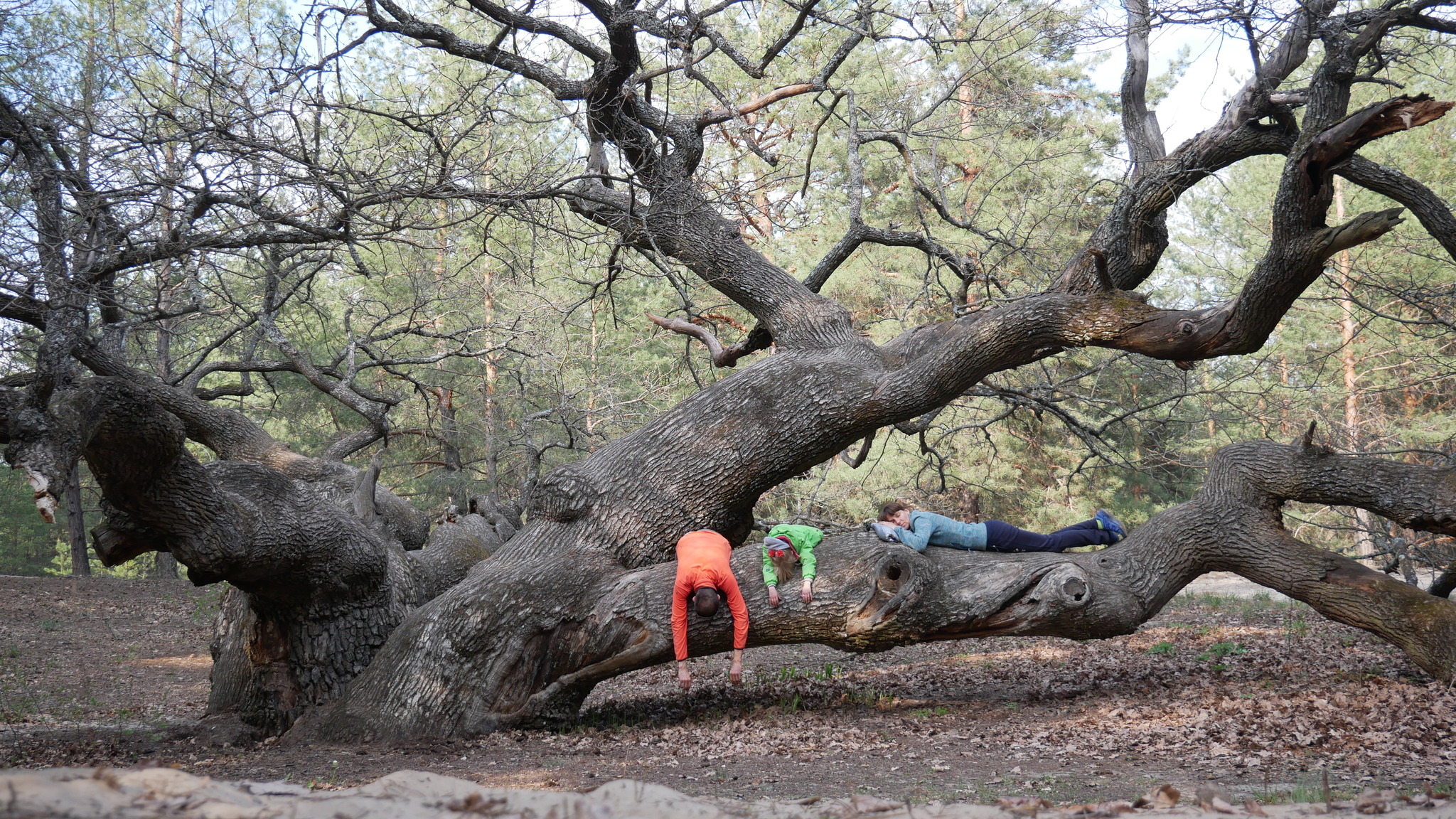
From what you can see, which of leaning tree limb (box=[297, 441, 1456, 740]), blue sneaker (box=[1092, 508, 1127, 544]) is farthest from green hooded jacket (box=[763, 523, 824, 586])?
blue sneaker (box=[1092, 508, 1127, 544])

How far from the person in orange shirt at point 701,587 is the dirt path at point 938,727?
0.70 m

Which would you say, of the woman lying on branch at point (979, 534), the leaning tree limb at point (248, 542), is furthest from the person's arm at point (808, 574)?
the leaning tree limb at point (248, 542)

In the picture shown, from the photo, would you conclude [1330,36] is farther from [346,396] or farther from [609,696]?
[346,396]

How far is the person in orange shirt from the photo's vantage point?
7062 mm

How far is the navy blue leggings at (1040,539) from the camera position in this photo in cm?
783

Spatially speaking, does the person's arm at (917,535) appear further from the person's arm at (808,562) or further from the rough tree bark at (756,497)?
the person's arm at (808,562)

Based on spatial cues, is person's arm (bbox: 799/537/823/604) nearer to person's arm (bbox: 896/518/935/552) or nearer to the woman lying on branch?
the woman lying on branch

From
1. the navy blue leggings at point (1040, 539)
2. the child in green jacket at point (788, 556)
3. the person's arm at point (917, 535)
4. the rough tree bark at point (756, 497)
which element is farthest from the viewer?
the navy blue leggings at point (1040, 539)

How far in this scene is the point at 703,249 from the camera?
9.01 metres

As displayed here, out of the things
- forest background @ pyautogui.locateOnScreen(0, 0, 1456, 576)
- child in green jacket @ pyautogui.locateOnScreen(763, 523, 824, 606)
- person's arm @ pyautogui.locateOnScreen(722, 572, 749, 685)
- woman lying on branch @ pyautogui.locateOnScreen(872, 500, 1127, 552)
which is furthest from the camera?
forest background @ pyautogui.locateOnScreen(0, 0, 1456, 576)

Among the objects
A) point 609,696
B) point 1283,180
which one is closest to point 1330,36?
point 1283,180

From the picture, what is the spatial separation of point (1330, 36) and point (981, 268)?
4033 mm

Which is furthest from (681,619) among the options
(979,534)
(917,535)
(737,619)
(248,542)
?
(248,542)

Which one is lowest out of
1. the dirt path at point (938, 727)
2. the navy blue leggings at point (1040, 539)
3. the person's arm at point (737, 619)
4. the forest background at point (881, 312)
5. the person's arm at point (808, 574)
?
the dirt path at point (938, 727)
